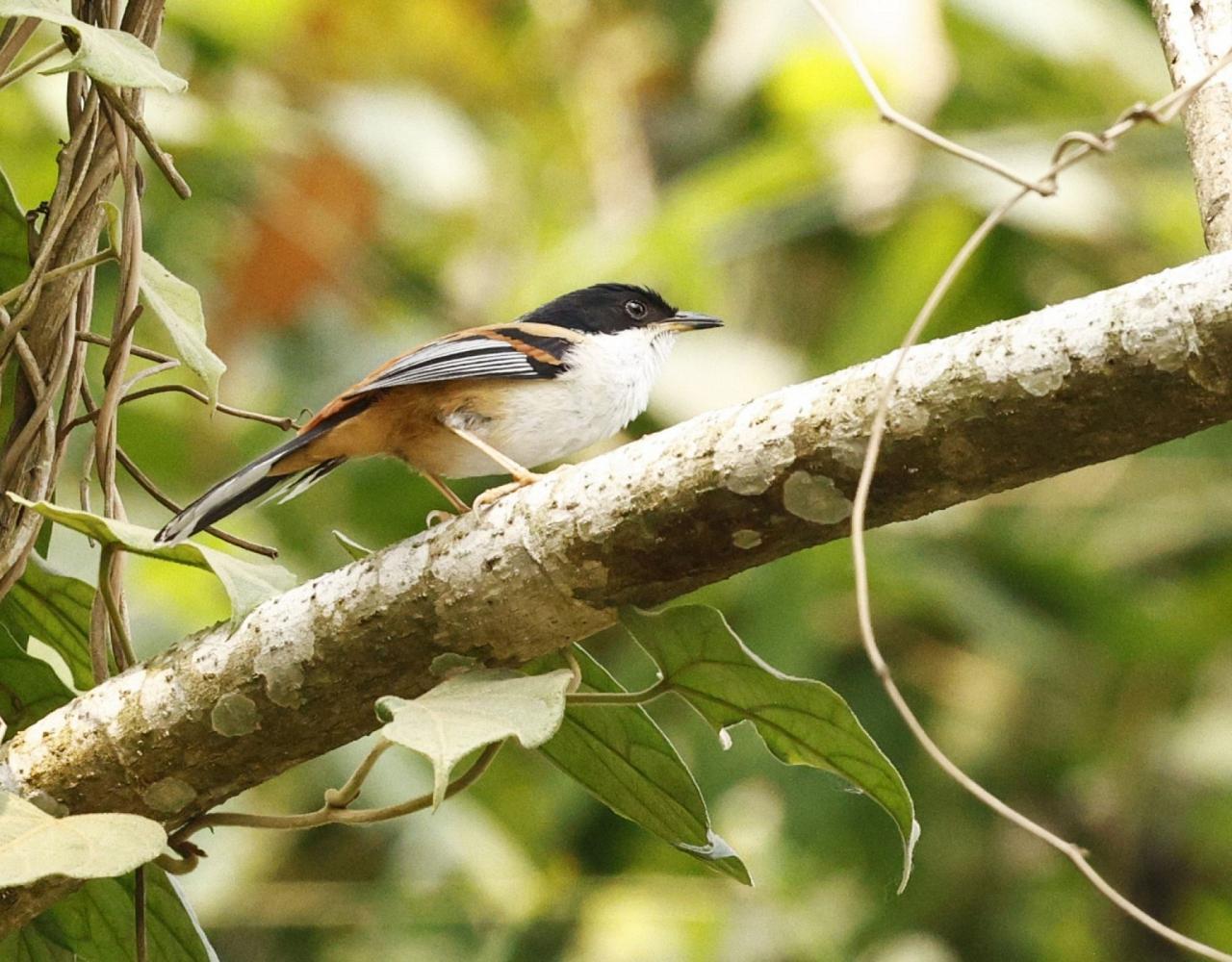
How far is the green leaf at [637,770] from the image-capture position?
206cm

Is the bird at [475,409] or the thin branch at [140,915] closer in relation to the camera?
the thin branch at [140,915]

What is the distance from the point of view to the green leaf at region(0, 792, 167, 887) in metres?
1.62

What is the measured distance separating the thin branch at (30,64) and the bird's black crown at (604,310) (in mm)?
1393

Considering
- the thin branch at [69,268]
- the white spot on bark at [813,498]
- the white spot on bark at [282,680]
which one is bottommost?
the white spot on bark at [282,680]

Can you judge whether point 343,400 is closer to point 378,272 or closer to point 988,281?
point 378,272

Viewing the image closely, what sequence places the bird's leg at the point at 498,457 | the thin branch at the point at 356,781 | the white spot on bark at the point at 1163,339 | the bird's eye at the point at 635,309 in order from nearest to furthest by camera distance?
the white spot on bark at the point at 1163,339 → the thin branch at the point at 356,781 → the bird's leg at the point at 498,457 → the bird's eye at the point at 635,309

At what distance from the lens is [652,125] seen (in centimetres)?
767

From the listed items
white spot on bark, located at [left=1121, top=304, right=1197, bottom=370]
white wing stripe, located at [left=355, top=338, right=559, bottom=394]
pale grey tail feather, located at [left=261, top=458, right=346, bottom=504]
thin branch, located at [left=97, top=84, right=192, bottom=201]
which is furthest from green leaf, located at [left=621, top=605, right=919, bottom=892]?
pale grey tail feather, located at [left=261, top=458, right=346, bottom=504]

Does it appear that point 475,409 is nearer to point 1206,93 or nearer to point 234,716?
point 234,716

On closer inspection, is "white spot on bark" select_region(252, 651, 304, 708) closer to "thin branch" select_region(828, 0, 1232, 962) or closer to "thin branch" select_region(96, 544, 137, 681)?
"thin branch" select_region(96, 544, 137, 681)

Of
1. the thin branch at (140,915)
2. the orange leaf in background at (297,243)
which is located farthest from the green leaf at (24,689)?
the orange leaf in background at (297,243)

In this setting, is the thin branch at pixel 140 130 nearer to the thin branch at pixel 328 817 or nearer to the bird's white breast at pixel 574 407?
the thin branch at pixel 328 817

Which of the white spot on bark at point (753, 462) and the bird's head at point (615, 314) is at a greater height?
the white spot on bark at point (753, 462)

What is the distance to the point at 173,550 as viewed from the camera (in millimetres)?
1921
